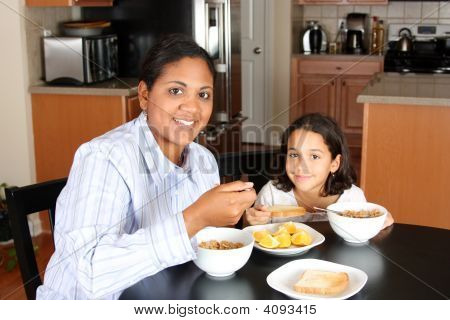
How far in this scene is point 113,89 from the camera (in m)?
2.97

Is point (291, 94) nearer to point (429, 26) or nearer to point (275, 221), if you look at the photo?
point (429, 26)

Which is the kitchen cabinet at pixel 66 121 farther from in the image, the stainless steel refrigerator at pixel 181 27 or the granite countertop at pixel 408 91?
the granite countertop at pixel 408 91

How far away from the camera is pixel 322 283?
1079mm

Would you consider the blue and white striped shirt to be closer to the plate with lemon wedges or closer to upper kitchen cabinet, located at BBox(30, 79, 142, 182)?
the plate with lemon wedges

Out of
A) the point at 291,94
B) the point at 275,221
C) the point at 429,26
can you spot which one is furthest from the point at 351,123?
the point at 275,221

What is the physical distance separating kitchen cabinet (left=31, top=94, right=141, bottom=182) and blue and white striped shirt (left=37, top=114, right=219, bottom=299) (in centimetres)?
170

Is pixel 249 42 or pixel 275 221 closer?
pixel 275 221

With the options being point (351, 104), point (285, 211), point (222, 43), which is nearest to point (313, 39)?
point (351, 104)

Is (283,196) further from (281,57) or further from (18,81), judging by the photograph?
(281,57)

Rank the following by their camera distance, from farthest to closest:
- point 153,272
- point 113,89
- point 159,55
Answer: point 113,89, point 159,55, point 153,272

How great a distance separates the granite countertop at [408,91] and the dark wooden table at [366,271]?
1.37m

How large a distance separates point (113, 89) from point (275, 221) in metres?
1.70

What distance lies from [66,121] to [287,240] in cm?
205

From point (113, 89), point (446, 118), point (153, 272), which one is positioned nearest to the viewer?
point (153, 272)
